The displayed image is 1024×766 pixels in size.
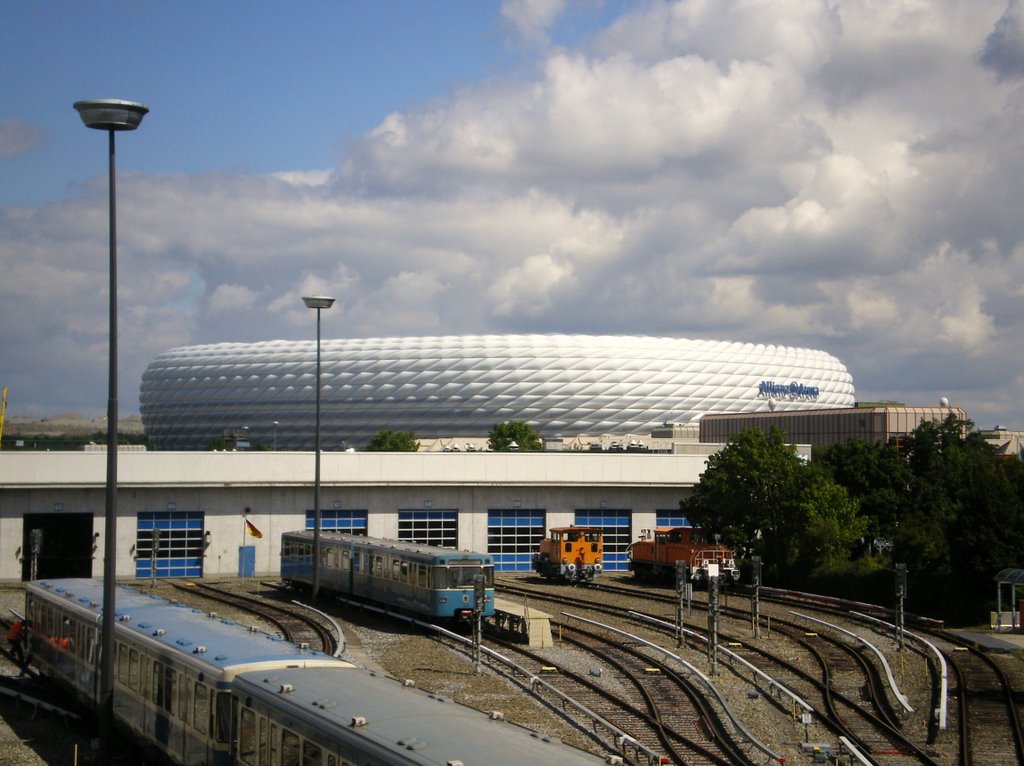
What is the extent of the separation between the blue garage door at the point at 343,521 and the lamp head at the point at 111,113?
3811 cm

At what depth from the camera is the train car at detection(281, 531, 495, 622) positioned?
30812 mm

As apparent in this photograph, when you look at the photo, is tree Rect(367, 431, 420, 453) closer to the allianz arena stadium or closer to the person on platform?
the allianz arena stadium

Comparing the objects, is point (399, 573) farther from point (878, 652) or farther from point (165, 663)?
point (165, 663)

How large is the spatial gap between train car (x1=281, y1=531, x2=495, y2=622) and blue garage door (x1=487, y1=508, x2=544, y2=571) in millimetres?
15165

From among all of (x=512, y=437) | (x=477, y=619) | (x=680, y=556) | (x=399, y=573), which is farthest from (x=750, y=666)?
(x=512, y=437)

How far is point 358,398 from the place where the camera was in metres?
144

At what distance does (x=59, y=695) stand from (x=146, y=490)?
90.1ft

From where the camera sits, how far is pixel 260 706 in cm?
1227

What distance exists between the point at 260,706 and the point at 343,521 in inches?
1600

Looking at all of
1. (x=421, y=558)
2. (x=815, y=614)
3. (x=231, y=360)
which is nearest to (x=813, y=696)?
(x=421, y=558)

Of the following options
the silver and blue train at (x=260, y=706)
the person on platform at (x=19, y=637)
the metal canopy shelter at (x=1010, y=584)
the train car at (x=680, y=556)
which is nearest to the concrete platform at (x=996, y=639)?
the metal canopy shelter at (x=1010, y=584)

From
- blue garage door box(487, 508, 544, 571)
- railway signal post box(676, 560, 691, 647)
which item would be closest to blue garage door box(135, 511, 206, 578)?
blue garage door box(487, 508, 544, 571)

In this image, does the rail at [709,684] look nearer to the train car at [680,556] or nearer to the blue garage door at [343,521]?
the train car at [680,556]

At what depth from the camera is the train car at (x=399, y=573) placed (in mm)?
30812
